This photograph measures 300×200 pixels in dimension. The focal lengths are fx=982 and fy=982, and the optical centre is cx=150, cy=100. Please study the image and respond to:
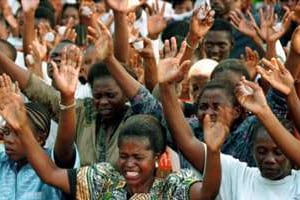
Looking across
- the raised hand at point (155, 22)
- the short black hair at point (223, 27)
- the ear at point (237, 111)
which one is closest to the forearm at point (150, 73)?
the ear at point (237, 111)

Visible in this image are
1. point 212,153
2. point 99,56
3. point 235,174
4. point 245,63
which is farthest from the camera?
point 245,63

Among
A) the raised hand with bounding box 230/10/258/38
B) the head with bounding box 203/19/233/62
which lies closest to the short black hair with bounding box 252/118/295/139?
the raised hand with bounding box 230/10/258/38

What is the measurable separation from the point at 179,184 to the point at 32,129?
3.07 feet

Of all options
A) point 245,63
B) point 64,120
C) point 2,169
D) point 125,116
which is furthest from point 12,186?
point 245,63

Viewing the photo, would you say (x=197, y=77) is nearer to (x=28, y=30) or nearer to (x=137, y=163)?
(x=28, y=30)

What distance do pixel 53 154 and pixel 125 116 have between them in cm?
65

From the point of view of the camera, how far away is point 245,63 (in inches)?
258

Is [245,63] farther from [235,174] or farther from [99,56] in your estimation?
[235,174]

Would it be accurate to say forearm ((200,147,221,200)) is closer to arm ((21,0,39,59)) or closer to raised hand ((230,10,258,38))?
raised hand ((230,10,258,38))

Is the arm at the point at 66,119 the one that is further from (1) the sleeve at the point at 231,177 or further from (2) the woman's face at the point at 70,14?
(2) the woman's face at the point at 70,14

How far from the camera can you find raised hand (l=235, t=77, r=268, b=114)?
15.8 feet

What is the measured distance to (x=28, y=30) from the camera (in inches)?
299

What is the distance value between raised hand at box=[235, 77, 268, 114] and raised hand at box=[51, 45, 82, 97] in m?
0.89

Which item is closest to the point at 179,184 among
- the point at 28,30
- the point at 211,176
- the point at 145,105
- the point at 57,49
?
the point at 211,176
